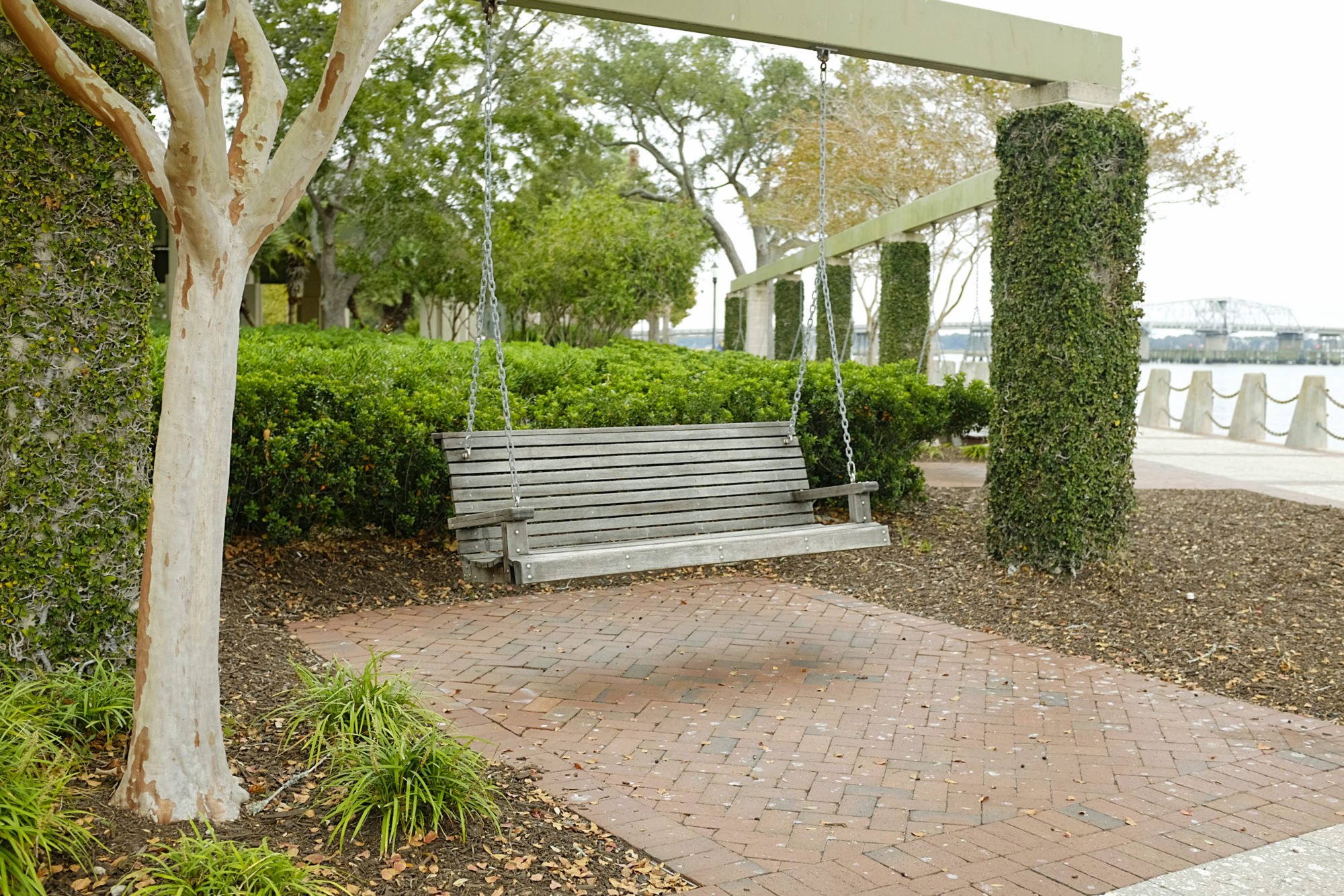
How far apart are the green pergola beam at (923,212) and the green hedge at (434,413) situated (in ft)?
10.7

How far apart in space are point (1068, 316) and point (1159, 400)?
1634 cm

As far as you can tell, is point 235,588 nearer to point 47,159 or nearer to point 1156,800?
point 47,159

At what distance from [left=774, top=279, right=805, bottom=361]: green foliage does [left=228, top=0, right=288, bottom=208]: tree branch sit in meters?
21.7

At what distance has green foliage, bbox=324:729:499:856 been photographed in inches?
122

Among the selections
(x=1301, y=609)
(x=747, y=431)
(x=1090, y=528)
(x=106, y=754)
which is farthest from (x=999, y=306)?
(x=106, y=754)

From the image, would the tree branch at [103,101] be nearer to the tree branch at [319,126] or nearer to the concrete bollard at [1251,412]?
the tree branch at [319,126]

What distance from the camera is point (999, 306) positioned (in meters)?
7.00

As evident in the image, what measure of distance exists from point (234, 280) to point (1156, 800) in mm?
3427

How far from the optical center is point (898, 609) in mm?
6480

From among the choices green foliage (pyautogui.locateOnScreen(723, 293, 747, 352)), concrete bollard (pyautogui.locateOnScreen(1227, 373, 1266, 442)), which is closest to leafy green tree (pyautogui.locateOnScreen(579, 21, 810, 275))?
green foliage (pyautogui.locateOnScreen(723, 293, 747, 352))

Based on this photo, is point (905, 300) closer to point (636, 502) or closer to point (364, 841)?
point (636, 502)

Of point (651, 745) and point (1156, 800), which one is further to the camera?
point (651, 745)

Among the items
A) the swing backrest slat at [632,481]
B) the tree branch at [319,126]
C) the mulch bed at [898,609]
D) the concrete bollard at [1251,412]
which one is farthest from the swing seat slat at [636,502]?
the concrete bollard at [1251,412]

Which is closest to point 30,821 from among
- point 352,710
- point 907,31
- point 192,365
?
point 352,710
